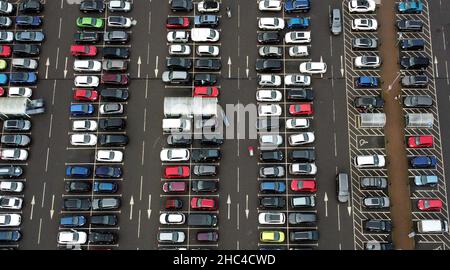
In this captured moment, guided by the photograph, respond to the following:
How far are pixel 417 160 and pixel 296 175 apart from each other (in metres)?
15.3

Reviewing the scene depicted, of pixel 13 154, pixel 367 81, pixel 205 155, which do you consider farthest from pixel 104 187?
pixel 367 81

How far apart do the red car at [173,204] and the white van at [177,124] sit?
934cm

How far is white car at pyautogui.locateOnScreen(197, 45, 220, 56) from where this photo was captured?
75188mm

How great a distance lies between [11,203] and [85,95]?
16.4 metres

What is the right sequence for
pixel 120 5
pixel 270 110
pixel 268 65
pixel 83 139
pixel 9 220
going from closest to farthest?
pixel 9 220, pixel 83 139, pixel 270 110, pixel 268 65, pixel 120 5

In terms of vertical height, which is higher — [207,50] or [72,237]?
[207,50]

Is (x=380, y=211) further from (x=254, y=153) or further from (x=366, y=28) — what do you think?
(x=366, y=28)

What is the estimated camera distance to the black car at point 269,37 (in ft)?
248

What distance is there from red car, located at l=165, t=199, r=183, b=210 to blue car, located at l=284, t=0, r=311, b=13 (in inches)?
1202

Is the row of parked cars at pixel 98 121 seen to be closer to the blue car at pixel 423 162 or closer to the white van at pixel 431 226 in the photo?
the blue car at pixel 423 162

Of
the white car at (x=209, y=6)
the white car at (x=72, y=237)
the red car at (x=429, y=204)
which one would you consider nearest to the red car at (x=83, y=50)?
the white car at (x=209, y=6)

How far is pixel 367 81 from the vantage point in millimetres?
73750

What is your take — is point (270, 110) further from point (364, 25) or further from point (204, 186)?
point (364, 25)

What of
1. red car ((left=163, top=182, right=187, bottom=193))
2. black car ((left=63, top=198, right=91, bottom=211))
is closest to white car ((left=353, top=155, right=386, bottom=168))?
red car ((left=163, top=182, right=187, bottom=193))
